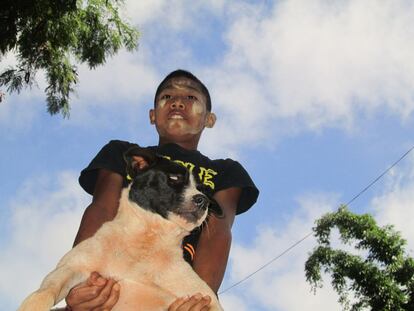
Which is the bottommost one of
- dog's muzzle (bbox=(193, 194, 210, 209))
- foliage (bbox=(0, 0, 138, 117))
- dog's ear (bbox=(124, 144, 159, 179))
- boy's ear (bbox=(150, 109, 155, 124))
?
dog's muzzle (bbox=(193, 194, 210, 209))

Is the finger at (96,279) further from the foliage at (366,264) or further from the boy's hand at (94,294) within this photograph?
the foliage at (366,264)

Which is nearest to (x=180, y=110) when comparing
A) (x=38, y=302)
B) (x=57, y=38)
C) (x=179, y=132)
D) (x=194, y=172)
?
(x=179, y=132)

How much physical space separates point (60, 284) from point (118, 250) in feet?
1.60

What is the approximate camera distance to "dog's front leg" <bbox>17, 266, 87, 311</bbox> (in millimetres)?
2971

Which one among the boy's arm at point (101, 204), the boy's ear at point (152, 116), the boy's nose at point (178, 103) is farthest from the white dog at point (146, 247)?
the boy's ear at point (152, 116)

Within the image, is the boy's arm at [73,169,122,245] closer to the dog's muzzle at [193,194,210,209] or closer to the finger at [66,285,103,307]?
the finger at [66,285,103,307]

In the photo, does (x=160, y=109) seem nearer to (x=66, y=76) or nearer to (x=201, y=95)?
(x=201, y=95)

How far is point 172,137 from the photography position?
521cm

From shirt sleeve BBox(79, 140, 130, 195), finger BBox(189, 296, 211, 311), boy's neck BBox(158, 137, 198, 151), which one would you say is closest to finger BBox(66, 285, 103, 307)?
finger BBox(189, 296, 211, 311)

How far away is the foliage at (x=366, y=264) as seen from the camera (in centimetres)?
2225

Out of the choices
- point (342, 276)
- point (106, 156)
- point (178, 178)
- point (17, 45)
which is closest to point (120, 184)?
point (106, 156)

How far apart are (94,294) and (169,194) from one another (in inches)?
37.4

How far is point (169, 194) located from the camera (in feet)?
12.4

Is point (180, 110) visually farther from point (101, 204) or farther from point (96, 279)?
point (96, 279)
